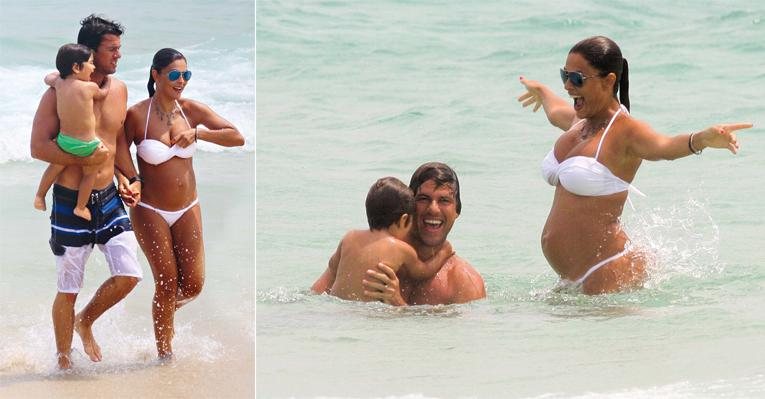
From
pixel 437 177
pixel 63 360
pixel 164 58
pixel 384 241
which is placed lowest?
pixel 63 360

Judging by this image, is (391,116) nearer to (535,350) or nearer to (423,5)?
(423,5)

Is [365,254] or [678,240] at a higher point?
[365,254]

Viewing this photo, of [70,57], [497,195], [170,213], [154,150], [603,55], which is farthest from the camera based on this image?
[497,195]

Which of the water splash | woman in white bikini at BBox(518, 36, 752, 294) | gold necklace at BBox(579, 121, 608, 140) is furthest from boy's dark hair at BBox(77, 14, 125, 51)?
the water splash

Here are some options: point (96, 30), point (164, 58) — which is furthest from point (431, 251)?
point (96, 30)

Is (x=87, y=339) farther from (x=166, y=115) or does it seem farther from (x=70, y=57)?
(x=70, y=57)

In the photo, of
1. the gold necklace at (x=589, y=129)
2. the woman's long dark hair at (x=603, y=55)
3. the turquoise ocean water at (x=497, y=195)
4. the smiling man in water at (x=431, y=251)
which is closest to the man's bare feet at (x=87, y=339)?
the turquoise ocean water at (x=497, y=195)

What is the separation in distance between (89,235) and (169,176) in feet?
1.57

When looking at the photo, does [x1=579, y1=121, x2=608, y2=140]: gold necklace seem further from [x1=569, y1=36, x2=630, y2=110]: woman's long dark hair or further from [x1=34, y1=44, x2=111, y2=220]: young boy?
[x1=34, y1=44, x2=111, y2=220]: young boy

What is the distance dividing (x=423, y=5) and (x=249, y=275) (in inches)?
324

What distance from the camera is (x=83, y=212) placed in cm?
693

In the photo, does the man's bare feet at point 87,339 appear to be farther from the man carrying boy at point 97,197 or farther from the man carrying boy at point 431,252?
the man carrying boy at point 431,252

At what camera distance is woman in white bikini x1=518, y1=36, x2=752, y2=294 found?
7.65 meters

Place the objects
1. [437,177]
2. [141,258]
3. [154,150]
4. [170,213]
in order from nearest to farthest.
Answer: [154,150] → [170,213] → [437,177] → [141,258]
